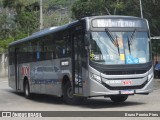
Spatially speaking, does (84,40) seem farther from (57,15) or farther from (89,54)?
(57,15)

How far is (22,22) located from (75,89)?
43601mm

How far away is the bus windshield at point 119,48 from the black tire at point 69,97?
2.15m

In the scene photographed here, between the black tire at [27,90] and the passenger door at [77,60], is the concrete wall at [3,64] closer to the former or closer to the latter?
the black tire at [27,90]

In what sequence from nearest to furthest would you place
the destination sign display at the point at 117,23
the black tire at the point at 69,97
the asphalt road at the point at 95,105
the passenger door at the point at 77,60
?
the asphalt road at the point at 95,105
the destination sign display at the point at 117,23
the passenger door at the point at 77,60
the black tire at the point at 69,97

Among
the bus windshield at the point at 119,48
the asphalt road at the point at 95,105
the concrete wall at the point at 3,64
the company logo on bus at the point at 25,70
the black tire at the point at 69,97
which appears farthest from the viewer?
the concrete wall at the point at 3,64

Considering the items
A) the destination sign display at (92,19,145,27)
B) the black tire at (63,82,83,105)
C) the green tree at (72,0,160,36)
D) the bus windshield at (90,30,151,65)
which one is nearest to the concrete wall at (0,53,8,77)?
the green tree at (72,0,160,36)

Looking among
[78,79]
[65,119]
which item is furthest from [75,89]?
[65,119]

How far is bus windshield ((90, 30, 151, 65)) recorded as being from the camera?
15.6 metres

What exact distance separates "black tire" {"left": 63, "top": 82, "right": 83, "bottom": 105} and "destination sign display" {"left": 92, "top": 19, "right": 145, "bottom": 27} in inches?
107

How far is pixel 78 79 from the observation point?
1623cm

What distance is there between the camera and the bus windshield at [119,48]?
51.1ft

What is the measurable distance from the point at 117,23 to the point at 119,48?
0.95 m

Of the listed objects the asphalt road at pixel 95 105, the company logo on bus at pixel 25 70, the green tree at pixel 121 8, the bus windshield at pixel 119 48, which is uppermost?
the green tree at pixel 121 8

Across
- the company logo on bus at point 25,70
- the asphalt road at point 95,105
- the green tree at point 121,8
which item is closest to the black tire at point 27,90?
the company logo on bus at point 25,70
